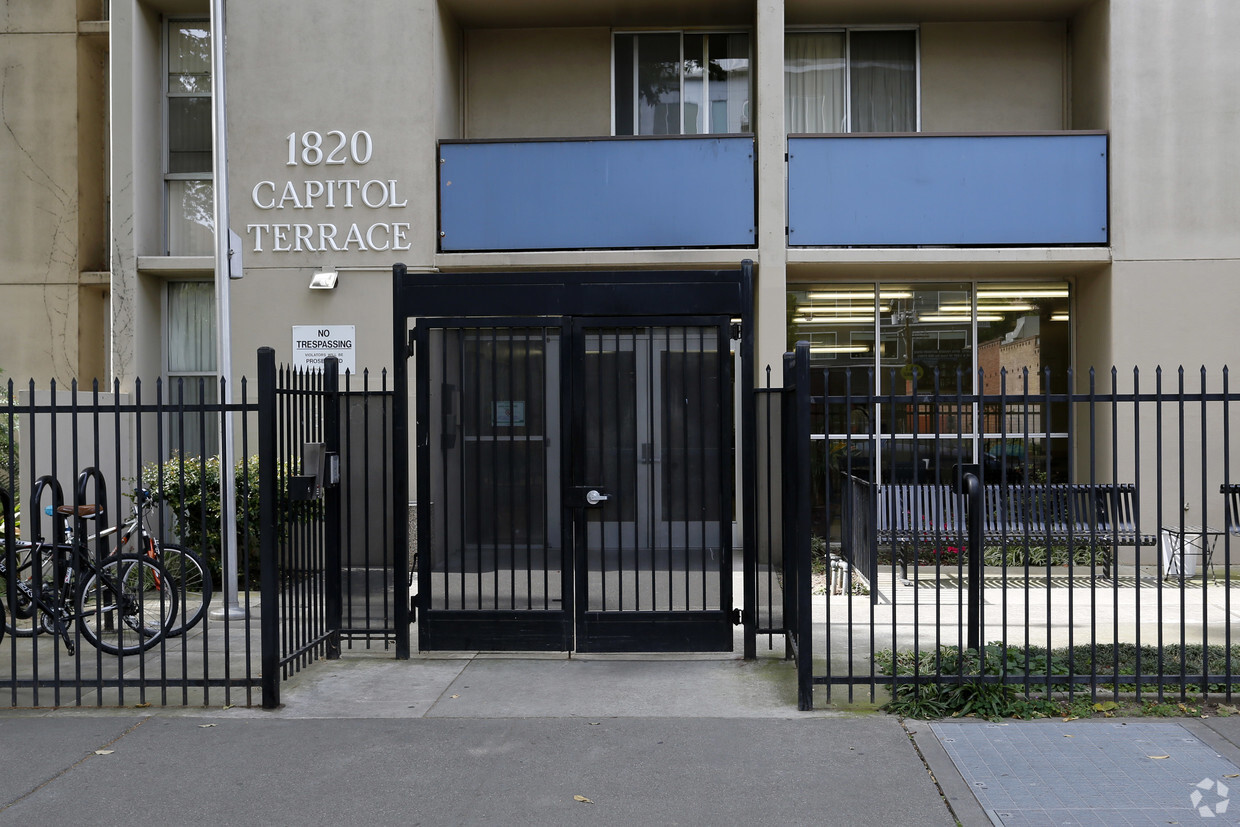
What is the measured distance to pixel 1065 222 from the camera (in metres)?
11.6

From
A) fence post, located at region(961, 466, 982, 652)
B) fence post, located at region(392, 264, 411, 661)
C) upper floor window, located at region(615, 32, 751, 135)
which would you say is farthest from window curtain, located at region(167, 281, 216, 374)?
fence post, located at region(961, 466, 982, 652)

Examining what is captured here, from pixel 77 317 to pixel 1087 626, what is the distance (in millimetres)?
12207

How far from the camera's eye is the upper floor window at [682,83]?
1277cm

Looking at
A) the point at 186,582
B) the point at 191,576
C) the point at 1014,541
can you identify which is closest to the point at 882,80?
the point at 1014,541

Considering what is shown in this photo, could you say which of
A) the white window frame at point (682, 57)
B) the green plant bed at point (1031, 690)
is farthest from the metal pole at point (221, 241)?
the green plant bed at point (1031, 690)

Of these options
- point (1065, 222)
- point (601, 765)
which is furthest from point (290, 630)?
point (1065, 222)

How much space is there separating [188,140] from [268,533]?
8.48 metres

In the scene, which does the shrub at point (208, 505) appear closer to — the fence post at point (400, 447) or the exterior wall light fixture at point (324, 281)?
the exterior wall light fixture at point (324, 281)

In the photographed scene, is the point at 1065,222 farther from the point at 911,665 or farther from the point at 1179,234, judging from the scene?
the point at 911,665

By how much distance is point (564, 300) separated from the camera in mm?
7125

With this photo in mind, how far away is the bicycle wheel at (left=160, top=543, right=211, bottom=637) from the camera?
6820mm

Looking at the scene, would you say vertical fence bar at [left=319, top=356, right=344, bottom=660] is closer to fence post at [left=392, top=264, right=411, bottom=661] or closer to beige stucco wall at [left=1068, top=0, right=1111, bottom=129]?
fence post at [left=392, top=264, right=411, bottom=661]

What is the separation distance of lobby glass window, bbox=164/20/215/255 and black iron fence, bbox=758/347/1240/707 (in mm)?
7873

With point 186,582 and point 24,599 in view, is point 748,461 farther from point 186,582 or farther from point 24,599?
point 24,599
